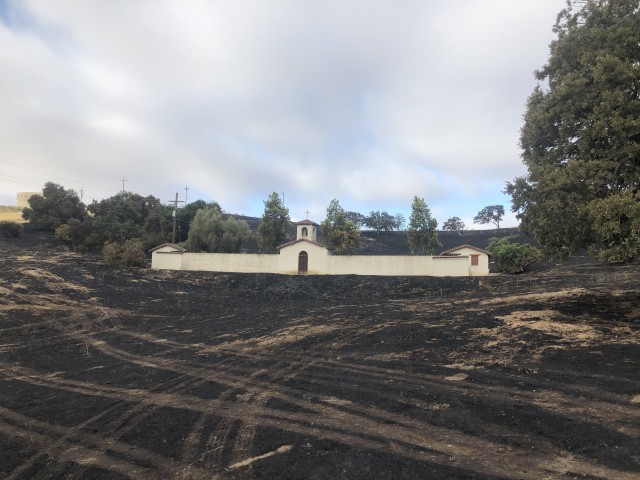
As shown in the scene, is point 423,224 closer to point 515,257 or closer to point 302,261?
point 515,257

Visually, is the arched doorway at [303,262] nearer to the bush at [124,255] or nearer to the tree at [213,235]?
the tree at [213,235]

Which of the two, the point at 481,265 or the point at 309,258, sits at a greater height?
the point at 309,258

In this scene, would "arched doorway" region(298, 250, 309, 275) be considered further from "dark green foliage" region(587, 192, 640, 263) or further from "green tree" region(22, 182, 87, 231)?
"green tree" region(22, 182, 87, 231)

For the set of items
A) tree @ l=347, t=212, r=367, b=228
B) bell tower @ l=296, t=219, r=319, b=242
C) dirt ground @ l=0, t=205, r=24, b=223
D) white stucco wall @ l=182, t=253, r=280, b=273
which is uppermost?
tree @ l=347, t=212, r=367, b=228

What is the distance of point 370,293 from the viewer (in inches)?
1267

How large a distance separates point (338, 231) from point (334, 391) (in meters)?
42.7

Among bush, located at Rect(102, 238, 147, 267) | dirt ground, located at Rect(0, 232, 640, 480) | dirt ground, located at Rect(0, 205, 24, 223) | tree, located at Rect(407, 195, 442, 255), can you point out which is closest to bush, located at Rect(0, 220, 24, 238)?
dirt ground, located at Rect(0, 205, 24, 223)

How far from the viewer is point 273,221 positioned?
53.1 m

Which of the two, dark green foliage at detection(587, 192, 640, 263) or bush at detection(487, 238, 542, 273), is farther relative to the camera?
bush at detection(487, 238, 542, 273)

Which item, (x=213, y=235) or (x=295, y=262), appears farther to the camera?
(x=213, y=235)

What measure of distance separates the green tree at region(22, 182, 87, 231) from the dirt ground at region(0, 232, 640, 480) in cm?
3885

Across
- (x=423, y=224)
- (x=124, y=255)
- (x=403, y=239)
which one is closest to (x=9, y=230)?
(x=124, y=255)

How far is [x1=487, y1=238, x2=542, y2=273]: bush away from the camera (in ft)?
134

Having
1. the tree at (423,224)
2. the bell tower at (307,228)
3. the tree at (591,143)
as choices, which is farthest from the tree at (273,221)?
the tree at (591,143)
